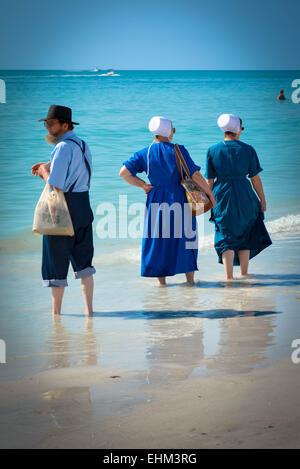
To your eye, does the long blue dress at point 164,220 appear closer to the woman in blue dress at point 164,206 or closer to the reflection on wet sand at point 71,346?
the woman in blue dress at point 164,206

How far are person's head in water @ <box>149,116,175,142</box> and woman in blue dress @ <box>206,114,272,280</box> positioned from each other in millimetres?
493

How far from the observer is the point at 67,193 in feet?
16.9

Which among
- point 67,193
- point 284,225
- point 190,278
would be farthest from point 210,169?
point 284,225

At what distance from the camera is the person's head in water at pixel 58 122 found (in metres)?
5.13

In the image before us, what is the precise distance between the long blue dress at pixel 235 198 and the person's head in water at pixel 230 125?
0.21 feet

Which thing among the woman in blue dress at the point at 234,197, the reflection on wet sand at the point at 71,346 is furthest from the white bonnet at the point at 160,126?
the reflection on wet sand at the point at 71,346

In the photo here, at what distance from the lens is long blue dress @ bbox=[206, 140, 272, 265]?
6371 millimetres

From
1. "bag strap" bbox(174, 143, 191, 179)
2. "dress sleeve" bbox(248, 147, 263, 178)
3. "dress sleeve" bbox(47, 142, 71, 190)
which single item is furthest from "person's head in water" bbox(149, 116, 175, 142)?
"dress sleeve" bbox(47, 142, 71, 190)

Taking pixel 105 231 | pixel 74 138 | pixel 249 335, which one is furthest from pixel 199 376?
pixel 105 231

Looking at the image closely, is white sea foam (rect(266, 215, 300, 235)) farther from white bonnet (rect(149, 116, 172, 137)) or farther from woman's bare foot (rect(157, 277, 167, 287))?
white bonnet (rect(149, 116, 172, 137))

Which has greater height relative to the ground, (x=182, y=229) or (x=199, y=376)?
(x=182, y=229)

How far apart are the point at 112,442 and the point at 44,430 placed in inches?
12.7
